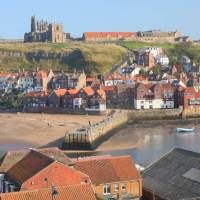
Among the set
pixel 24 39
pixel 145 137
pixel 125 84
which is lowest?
pixel 145 137

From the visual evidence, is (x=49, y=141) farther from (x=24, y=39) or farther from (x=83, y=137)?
(x=24, y=39)

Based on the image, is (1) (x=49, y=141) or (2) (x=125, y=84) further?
(2) (x=125, y=84)

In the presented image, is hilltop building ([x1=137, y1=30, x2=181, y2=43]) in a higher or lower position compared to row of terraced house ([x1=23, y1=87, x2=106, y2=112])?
higher

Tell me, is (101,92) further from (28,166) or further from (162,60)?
(28,166)

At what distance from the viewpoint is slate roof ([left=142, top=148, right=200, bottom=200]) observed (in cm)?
1873

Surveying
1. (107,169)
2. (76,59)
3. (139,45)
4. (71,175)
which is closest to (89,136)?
(107,169)

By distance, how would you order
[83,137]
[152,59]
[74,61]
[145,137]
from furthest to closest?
[74,61] < [152,59] < [145,137] < [83,137]

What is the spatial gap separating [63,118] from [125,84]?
12955 mm

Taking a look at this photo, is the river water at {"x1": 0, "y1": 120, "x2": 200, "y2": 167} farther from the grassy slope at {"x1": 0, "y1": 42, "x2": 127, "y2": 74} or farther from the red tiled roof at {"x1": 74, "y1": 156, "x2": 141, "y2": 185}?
the grassy slope at {"x1": 0, "y1": 42, "x2": 127, "y2": 74}

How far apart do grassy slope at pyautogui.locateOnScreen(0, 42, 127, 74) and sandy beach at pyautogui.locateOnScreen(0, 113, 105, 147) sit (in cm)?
3347

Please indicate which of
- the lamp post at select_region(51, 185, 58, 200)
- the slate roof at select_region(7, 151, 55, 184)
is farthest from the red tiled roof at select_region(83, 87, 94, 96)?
the lamp post at select_region(51, 185, 58, 200)

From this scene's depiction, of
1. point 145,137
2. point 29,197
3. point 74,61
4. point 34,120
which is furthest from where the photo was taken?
point 74,61

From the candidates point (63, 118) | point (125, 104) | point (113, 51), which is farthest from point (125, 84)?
point (113, 51)

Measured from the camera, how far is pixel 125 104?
67.6 m
